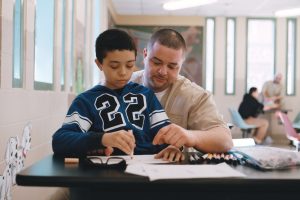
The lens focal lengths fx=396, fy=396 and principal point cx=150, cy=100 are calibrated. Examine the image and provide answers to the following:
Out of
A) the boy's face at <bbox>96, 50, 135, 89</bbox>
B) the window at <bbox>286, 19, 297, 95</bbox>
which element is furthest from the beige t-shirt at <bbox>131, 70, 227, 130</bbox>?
the window at <bbox>286, 19, 297, 95</bbox>

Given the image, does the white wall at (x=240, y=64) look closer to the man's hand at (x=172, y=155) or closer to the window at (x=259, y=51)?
the window at (x=259, y=51)

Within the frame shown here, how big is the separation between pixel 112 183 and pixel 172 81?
1210 mm

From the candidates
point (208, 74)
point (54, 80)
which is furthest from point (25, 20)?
point (208, 74)

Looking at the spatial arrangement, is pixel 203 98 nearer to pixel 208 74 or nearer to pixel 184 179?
pixel 184 179

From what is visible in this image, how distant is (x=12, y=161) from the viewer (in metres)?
1.91

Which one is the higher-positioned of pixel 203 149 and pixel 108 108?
pixel 108 108

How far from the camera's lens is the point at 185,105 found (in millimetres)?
2172

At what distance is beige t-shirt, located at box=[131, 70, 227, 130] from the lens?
83.0 inches

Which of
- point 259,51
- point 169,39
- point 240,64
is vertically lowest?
point 169,39

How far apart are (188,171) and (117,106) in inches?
21.1

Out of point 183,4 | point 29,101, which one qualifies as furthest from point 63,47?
point 183,4

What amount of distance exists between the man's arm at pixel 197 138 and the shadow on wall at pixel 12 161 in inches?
31.2

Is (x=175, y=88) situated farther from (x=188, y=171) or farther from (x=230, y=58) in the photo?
(x=230, y=58)

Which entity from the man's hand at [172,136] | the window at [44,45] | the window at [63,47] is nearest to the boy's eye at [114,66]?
the man's hand at [172,136]
